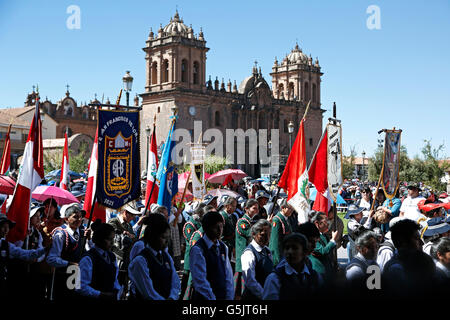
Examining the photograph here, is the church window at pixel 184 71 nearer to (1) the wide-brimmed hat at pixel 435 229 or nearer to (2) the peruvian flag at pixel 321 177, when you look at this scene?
(2) the peruvian flag at pixel 321 177

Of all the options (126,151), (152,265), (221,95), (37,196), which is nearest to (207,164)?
(221,95)

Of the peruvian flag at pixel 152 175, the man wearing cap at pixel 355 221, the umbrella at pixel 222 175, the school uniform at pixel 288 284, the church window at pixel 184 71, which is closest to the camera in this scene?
the school uniform at pixel 288 284

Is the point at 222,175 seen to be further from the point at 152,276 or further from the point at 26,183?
the point at 152,276

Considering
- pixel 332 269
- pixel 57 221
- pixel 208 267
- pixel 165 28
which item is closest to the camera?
pixel 208 267

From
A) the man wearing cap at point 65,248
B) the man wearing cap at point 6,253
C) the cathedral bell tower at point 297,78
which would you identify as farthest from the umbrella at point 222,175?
the cathedral bell tower at point 297,78

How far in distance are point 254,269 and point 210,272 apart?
593mm

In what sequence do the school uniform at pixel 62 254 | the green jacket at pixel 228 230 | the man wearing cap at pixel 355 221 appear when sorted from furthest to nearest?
1. the green jacket at pixel 228 230
2. the man wearing cap at pixel 355 221
3. the school uniform at pixel 62 254

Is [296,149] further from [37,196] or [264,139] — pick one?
[264,139]

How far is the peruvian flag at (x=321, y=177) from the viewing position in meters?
9.24

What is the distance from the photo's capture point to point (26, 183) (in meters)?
6.61

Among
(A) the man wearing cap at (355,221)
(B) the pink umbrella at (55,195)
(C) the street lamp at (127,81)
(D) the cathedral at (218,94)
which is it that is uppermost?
(D) the cathedral at (218,94)
